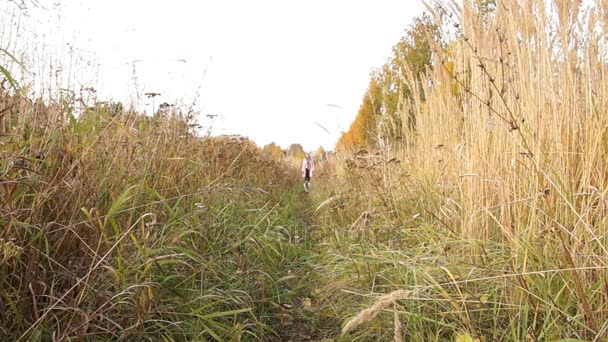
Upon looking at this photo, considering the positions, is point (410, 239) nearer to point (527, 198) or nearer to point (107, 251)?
point (527, 198)

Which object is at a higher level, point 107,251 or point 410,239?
point 107,251

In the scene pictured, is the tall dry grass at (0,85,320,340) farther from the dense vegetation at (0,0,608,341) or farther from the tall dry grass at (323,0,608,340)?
the tall dry grass at (323,0,608,340)

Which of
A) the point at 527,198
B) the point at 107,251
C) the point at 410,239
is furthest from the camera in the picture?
the point at 410,239

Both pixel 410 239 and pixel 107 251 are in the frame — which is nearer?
pixel 107 251

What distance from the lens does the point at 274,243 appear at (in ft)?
10.1

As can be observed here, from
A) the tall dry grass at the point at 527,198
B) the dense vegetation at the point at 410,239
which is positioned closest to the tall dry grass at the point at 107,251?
the dense vegetation at the point at 410,239

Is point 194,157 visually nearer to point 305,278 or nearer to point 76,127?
point 305,278

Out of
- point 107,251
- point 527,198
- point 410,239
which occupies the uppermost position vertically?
point 527,198

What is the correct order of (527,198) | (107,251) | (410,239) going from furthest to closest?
(410,239) < (107,251) < (527,198)

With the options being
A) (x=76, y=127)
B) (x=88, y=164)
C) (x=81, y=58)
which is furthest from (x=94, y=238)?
(x=81, y=58)

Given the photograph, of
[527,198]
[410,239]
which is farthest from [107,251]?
[410,239]

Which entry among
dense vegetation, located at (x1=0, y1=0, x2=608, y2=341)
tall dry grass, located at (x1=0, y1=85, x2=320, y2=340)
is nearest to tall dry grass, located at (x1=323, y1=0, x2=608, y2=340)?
dense vegetation, located at (x1=0, y1=0, x2=608, y2=341)

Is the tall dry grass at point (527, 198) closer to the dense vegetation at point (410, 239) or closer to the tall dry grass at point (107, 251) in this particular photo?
the dense vegetation at point (410, 239)

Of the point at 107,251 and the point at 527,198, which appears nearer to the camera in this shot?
the point at 527,198
